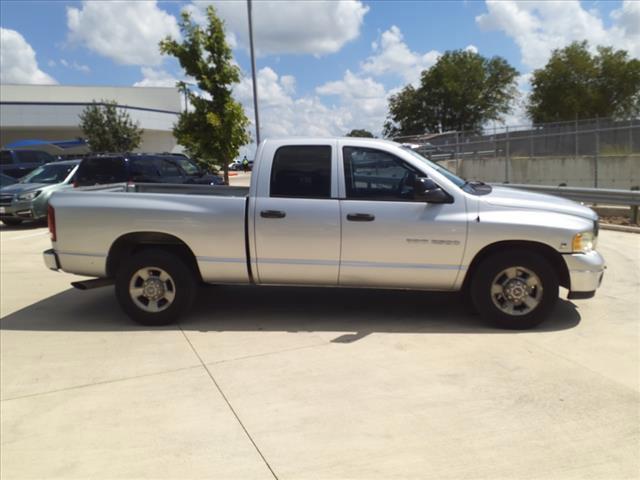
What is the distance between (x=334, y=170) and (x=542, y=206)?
204 centimetres

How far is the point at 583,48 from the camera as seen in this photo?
52.0 m

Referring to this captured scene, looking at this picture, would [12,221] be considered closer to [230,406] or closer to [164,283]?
[164,283]

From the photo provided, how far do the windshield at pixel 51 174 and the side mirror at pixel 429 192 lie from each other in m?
12.8

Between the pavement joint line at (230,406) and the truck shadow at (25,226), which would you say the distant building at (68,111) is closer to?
the truck shadow at (25,226)

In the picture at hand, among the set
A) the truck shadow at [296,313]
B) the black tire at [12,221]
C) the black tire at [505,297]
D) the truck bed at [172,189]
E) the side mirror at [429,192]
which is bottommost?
the truck shadow at [296,313]

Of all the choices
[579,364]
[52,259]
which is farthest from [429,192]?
[52,259]

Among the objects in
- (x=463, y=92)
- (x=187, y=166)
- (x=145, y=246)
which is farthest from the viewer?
(x=463, y=92)

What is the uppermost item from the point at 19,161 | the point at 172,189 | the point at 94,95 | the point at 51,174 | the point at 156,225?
the point at 94,95

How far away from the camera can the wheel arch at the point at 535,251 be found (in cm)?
510

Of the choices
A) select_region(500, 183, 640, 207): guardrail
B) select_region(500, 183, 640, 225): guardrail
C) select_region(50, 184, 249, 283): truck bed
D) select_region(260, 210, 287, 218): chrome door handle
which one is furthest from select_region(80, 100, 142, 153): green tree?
select_region(260, 210, 287, 218): chrome door handle

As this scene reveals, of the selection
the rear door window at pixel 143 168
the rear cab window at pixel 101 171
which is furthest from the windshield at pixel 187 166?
the rear cab window at pixel 101 171

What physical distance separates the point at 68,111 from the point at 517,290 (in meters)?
56.6

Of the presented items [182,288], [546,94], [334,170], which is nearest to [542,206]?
[334,170]

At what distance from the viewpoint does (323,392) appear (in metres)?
3.97
